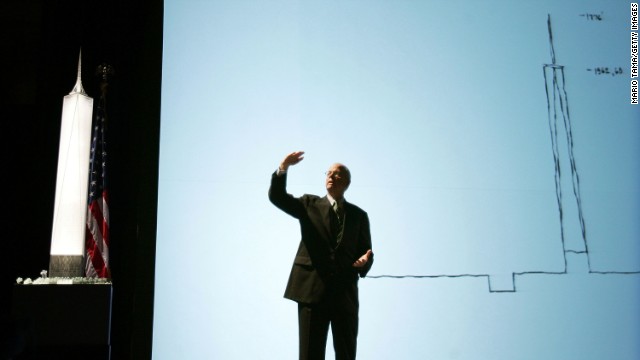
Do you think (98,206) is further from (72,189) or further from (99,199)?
(72,189)

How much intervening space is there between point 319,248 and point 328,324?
1.32ft

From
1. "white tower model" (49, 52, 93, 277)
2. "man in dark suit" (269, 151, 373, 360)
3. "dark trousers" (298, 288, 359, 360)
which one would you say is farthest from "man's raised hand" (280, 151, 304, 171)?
"white tower model" (49, 52, 93, 277)

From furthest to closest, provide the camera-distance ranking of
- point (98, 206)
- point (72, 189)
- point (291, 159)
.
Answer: point (98, 206) < point (72, 189) < point (291, 159)

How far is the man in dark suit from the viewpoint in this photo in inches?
124

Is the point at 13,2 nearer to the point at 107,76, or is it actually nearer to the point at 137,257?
the point at 107,76

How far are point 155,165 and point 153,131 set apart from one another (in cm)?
23

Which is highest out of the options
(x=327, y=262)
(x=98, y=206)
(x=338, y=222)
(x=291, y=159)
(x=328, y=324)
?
(x=291, y=159)

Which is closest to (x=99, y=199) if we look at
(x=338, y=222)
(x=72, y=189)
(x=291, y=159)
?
(x=72, y=189)

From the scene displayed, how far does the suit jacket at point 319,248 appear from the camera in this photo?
10.4 feet

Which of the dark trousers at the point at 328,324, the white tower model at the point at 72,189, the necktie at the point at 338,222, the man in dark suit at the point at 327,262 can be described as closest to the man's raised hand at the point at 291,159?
the man in dark suit at the point at 327,262

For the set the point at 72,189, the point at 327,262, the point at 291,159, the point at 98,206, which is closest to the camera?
the point at 291,159

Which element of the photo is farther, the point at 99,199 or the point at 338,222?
the point at 99,199

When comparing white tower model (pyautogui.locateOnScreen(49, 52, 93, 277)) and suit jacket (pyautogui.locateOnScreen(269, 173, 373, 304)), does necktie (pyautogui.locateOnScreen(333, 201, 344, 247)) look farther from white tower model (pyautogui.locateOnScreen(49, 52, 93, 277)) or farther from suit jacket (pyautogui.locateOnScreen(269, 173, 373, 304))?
white tower model (pyautogui.locateOnScreen(49, 52, 93, 277))

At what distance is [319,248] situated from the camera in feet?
10.7
